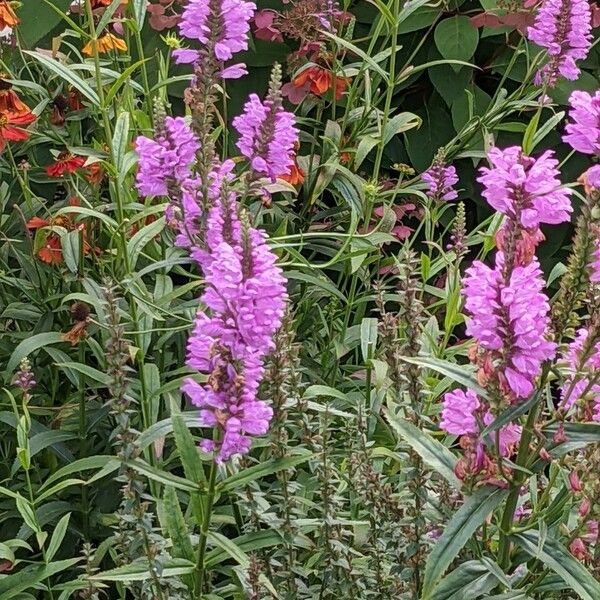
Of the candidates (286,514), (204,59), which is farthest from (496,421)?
(204,59)

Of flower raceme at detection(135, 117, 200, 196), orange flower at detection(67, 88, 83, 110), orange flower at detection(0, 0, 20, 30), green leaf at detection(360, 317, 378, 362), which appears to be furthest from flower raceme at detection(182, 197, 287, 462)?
orange flower at detection(67, 88, 83, 110)

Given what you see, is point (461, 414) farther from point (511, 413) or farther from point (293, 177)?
point (293, 177)

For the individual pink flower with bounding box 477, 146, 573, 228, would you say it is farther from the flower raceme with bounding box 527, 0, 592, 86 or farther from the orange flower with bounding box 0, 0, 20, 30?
the orange flower with bounding box 0, 0, 20, 30

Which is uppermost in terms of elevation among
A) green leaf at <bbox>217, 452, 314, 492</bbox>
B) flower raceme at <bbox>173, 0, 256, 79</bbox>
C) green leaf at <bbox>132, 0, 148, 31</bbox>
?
flower raceme at <bbox>173, 0, 256, 79</bbox>

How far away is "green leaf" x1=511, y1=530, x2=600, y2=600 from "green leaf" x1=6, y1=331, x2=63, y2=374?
1.02 m

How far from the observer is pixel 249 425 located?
45.4 inches

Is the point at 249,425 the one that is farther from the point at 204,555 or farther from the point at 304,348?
the point at 304,348

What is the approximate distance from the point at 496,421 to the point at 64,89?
5.23ft

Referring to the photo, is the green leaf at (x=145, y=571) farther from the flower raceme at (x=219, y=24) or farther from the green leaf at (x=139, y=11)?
the green leaf at (x=139, y=11)

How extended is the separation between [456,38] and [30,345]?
1.58 m

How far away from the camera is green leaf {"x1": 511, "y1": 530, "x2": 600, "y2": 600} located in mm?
1098

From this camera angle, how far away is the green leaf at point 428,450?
1187 mm

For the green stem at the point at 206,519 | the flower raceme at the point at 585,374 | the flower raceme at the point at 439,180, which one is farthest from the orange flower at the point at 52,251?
the flower raceme at the point at 585,374

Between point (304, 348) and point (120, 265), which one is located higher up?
point (120, 265)
